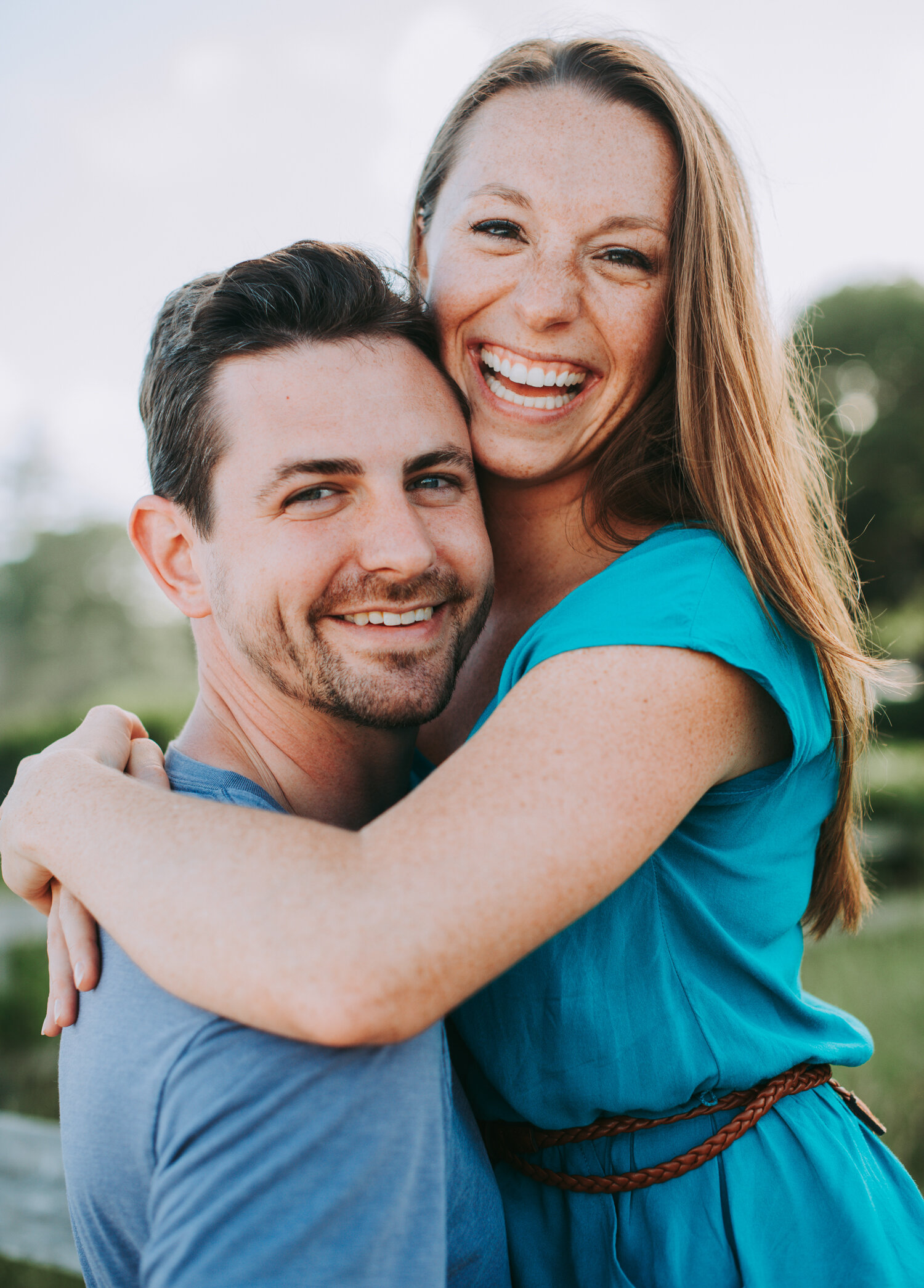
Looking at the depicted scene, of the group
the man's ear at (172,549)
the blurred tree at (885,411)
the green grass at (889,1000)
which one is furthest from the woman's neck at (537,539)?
the blurred tree at (885,411)

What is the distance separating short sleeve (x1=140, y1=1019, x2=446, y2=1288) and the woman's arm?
0.12 metres

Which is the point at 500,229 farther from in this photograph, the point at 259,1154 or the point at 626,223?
the point at 259,1154

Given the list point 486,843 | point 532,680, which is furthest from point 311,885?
point 532,680

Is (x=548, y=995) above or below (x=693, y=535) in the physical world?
below

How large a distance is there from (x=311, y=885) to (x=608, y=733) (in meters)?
0.47

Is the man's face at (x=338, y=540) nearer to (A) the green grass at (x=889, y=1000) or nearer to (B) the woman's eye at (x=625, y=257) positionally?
(B) the woman's eye at (x=625, y=257)

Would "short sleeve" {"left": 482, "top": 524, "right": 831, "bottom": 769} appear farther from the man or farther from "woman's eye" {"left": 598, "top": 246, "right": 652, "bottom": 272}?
"woman's eye" {"left": 598, "top": 246, "right": 652, "bottom": 272}

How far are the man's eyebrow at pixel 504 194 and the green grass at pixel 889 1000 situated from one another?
443cm

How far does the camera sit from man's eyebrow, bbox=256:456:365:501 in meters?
1.96

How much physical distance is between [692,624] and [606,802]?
1.13 feet

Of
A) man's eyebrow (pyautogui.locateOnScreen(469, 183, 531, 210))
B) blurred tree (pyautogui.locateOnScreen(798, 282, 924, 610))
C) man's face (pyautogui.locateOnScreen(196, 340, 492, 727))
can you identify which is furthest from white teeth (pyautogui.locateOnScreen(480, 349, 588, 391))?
blurred tree (pyautogui.locateOnScreen(798, 282, 924, 610))

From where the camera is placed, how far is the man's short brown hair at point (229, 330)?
213 cm

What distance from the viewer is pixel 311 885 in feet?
4.29

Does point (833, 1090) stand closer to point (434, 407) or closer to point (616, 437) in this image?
point (616, 437)
